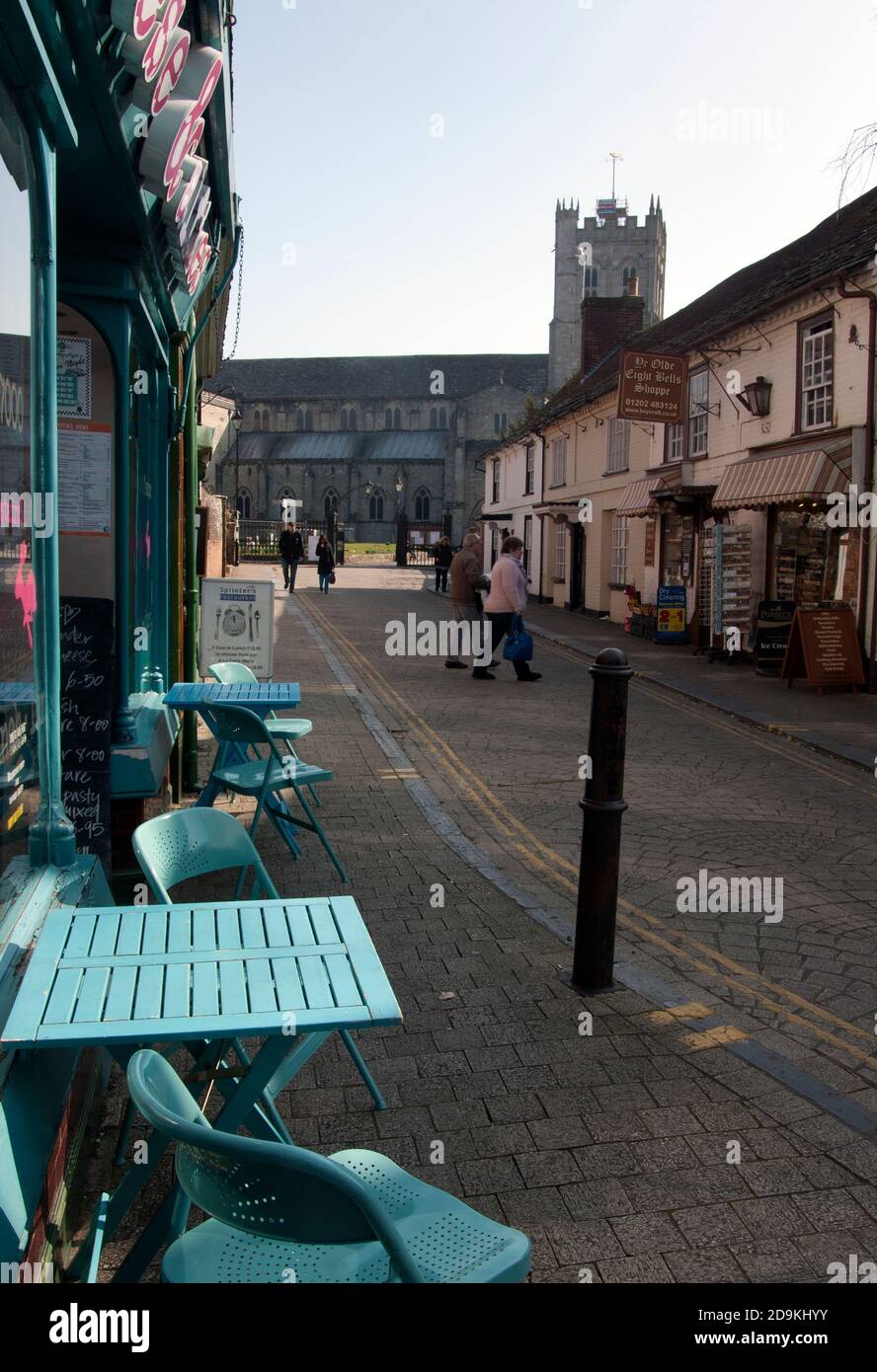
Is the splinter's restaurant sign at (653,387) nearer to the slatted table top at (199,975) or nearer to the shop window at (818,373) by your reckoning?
the shop window at (818,373)

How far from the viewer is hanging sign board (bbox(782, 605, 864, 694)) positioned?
14258 mm

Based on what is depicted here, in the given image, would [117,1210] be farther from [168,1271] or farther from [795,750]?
[795,750]

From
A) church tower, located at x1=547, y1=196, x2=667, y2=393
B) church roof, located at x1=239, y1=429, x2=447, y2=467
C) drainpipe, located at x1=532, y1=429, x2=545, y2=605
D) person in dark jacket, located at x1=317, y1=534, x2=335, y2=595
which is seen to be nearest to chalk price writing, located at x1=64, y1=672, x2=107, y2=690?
person in dark jacket, located at x1=317, y1=534, x2=335, y2=595

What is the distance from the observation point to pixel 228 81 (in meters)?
6.93

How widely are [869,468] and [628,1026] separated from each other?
466 inches

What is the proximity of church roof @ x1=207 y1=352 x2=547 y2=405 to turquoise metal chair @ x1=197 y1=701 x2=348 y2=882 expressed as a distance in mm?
84835

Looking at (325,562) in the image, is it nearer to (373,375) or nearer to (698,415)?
(698,415)

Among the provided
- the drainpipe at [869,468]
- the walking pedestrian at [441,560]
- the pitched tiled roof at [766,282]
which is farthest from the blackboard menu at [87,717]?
the walking pedestrian at [441,560]

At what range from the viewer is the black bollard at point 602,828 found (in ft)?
15.6

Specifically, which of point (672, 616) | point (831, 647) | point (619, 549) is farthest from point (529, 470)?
point (831, 647)

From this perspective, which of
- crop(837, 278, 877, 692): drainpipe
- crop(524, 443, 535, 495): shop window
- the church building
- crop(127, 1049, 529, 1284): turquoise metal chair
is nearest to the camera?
crop(127, 1049, 529, 1284): turquoise metal chair

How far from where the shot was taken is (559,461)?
31.3 meters

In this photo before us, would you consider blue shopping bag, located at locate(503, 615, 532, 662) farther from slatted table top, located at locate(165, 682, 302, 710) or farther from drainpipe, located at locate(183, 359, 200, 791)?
slatted table top, located at locate(165, 682, 302, 710)

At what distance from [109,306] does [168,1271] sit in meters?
4.34
